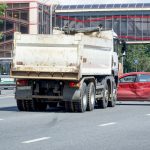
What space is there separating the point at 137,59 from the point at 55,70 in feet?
227

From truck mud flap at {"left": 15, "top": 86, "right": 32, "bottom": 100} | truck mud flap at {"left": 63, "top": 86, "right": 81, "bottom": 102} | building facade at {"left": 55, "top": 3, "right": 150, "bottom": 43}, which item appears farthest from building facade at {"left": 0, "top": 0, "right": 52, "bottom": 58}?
truck mud flap at {"left": 63, "top": 86, "right": 81, "bottom": 102}

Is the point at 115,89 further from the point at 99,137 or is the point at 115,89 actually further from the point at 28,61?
the point at 99,137

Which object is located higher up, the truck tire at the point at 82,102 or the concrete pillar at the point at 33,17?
the concrete pillar at the point at 33,17

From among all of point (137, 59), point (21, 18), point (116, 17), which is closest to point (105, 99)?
point (21, 18)

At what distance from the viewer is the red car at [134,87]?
30.3 meters

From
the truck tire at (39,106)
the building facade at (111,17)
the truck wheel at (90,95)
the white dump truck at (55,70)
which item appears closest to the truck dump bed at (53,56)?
the white dump truck at (55,70)

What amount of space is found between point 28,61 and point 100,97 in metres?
3.85

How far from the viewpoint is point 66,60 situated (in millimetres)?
23578

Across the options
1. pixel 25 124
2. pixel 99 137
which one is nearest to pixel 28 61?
pixel 25 124

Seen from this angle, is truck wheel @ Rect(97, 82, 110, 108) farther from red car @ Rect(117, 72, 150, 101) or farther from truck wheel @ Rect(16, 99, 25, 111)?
truck wheel @ Rect(16, 99, 25, 111)

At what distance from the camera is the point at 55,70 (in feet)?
77.5

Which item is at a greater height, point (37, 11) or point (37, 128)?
point (37, 11)

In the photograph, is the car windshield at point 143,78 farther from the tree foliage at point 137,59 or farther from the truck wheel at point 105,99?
the tree foliage at point 137,59

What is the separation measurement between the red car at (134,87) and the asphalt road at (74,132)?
737 centimetres
